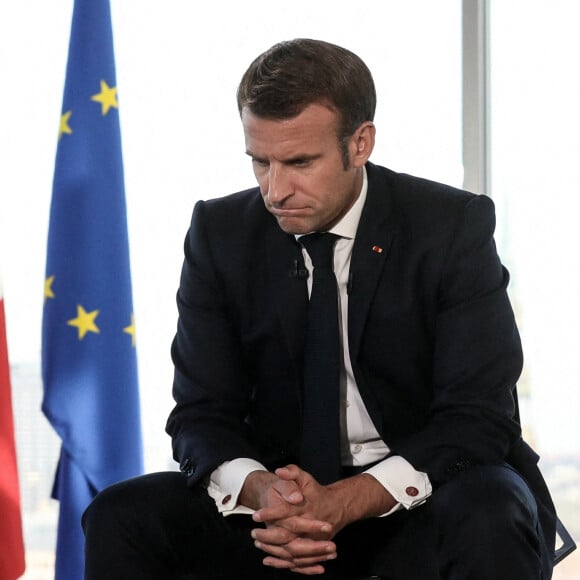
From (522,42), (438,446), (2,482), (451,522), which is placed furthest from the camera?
(522,42)

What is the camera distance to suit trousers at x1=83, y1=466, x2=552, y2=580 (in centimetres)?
161


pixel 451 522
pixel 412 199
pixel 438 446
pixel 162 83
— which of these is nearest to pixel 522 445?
pixel 438 446

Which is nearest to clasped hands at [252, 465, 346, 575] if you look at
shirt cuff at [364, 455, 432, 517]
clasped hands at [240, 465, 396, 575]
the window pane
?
clasped hands at [240, 465, 396, 575]

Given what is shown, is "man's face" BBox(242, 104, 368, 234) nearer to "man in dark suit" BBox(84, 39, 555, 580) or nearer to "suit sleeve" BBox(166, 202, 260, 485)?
"man in dark suit" BBox(84, 39, 555, 580)

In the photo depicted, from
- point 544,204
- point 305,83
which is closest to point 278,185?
point 305,83

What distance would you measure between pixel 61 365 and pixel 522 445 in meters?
1.31

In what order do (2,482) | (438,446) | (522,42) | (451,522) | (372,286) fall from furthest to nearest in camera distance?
(522,42)
(2,482)
(372,286)
(438,446)
(451,522)

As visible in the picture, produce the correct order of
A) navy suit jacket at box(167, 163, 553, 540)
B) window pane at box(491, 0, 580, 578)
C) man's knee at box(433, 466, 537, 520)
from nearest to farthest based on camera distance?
man's knee at box(433, 466, 537, 520)
navy suit jacket at box(167, 163, 553, 540)
window pane at box(491, 0, 580, 578)

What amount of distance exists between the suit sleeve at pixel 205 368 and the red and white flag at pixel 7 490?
0.82m

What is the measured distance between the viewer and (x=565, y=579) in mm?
2971

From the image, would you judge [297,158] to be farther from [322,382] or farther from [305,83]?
[322,382]

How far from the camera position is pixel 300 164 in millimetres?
1848

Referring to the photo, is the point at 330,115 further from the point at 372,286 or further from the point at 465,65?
the point at 465,65

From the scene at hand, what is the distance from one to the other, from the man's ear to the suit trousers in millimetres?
616
